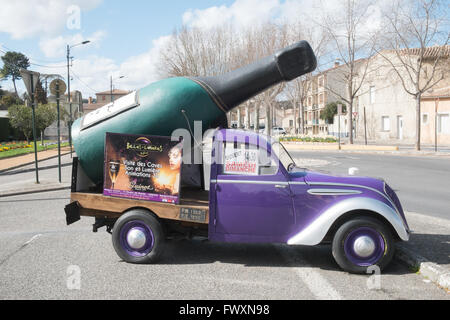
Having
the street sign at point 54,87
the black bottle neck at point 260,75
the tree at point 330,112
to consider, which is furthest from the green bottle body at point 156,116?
the tree at point 330,112

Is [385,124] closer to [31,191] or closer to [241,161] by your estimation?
[31,191]

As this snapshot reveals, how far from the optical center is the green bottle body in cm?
538

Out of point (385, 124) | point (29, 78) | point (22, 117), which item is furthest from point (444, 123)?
point (22, 117)

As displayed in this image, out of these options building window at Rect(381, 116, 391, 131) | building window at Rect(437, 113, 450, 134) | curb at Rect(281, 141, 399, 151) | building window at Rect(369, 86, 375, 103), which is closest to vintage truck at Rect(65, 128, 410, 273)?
curb at Rect(281, 141, 399, 151)

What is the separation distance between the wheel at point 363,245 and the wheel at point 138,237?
2228 millimetres

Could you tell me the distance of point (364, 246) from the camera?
488 cm

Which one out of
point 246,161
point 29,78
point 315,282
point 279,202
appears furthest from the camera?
point 29,78

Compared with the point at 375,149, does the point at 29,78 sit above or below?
above

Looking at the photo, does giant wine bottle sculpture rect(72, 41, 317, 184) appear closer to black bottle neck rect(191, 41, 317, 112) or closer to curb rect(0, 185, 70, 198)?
black bottle neck rect(191, 41, 317, 112)

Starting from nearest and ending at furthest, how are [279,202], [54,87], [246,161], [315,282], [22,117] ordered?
[315,282] < [279,202] < [246,161] < [54,87] < [22,117]

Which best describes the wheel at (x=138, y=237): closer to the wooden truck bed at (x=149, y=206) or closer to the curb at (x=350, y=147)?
the wooden truck bed at (x=149, y=206)

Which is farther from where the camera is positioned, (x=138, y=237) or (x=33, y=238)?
(x=33, y=238)

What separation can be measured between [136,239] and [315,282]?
2274 millimetres

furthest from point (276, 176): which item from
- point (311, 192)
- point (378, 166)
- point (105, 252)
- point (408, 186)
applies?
point (378, 166)
